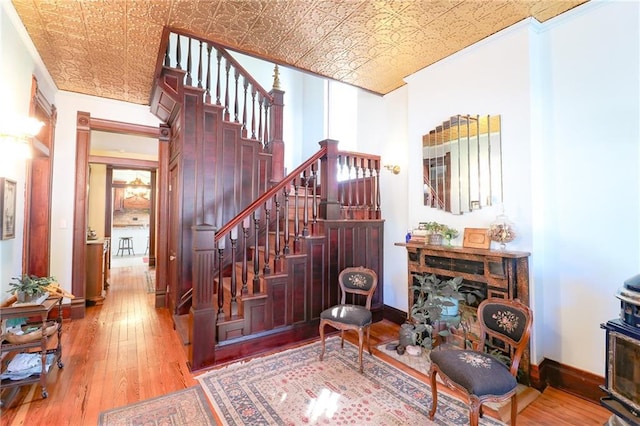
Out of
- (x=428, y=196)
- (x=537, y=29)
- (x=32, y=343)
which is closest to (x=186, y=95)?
(x=32, y=343)

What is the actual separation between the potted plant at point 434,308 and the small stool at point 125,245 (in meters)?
10.5

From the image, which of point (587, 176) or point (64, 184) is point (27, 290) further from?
point (587, 176)

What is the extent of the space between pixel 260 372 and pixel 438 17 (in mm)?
3383

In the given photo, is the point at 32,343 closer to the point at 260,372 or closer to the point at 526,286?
the point at 260,372

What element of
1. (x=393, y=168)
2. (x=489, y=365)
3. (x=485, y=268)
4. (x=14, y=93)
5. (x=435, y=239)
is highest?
(x=14, y=93)

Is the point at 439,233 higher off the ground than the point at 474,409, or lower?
higher

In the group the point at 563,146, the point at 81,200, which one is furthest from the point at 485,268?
the point at 81,200

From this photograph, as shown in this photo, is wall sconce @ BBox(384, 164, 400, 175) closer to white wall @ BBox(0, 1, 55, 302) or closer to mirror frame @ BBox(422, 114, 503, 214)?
mirror frame @ BBox(422, 114, 503, 214)

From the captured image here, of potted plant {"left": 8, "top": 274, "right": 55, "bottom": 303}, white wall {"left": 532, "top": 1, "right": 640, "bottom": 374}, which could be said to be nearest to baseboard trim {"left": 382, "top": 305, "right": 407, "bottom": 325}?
white wall {"left": 532, "top": 1, "right": 640, "bottom": 374}

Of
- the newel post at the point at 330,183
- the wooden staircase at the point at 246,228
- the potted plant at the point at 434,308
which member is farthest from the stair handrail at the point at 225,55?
the potted plant at the point at 434,308

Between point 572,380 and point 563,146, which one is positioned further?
point 563,146

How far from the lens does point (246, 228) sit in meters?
2.94

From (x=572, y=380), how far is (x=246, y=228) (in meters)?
3.01

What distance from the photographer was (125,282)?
20.7 ft
